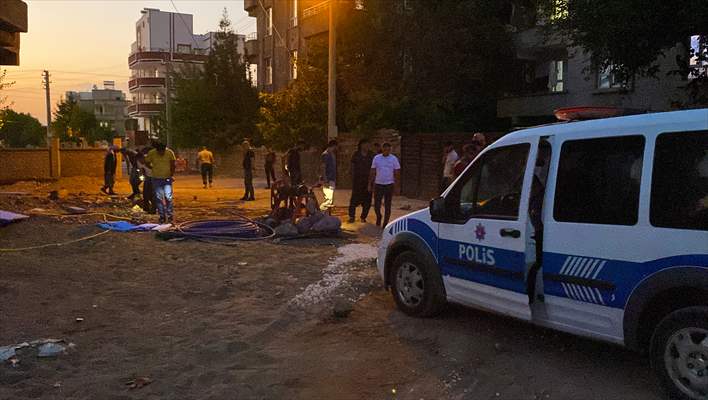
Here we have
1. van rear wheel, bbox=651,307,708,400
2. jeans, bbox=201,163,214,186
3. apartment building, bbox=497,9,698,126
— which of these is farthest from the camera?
jeans, bbox=201,163,214,186

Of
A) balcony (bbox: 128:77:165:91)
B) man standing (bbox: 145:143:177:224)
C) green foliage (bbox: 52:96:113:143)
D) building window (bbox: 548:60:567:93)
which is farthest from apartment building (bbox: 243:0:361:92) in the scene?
balcony (bbox: 128:77:165:91)

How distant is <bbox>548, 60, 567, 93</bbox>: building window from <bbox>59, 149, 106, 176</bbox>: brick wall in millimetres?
19315

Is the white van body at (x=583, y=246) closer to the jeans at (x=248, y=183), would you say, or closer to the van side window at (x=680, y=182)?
the van side window at (x=680, y=182)

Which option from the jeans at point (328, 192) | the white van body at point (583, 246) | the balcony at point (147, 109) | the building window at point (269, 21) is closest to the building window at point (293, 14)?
the building window at point (269, 21)

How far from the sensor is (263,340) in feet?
18.6

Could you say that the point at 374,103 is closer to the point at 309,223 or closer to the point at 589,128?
the point at 309,223

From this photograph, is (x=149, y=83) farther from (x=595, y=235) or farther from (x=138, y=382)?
(x=595, y=235)

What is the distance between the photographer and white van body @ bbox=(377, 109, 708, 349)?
398 cm

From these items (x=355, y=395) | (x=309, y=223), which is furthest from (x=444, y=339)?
(x=309, y=223)

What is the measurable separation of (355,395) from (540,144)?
236cm

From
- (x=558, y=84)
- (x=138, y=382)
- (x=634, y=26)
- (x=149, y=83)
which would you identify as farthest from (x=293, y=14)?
(x=149, y=83)

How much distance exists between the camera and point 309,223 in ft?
36.6

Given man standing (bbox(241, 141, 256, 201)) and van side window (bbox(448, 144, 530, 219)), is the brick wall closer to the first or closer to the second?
man standing (bbox(241, 141, 256, 201))

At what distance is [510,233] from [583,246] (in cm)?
68
